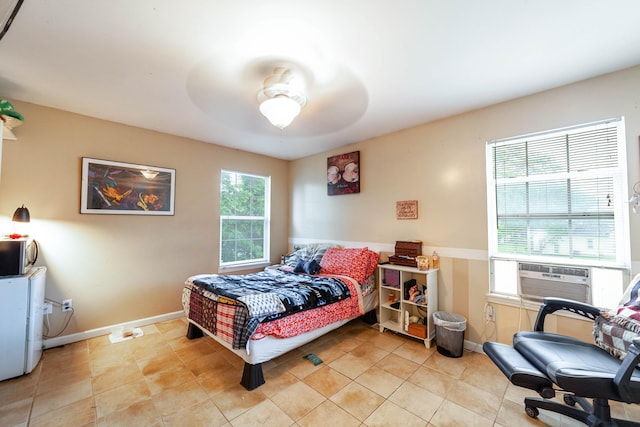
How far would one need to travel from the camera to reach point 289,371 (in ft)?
7.16

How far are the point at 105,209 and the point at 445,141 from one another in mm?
3933

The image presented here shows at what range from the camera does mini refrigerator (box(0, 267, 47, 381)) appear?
1978 millimetres

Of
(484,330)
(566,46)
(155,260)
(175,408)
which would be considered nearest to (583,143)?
(566,46)

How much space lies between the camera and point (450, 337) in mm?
2404

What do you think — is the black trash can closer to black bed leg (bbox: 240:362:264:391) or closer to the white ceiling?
black bed leg (bbox: 240:362:264:391)

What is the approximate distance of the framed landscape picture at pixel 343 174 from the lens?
144 inches

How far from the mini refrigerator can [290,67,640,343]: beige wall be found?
3.27m

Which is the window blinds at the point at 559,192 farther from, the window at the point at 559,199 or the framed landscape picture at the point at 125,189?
the framed landscape picture at the point at 125,189

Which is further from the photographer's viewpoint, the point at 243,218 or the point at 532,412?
the point at 243,218

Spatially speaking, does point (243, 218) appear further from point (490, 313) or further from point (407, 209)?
point (490, 313)

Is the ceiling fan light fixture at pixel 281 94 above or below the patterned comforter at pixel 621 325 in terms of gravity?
above

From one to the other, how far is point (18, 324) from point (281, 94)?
9.25 feet

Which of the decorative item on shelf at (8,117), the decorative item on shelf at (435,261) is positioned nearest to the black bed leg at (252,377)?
the decorative item on shelf at (435,261)

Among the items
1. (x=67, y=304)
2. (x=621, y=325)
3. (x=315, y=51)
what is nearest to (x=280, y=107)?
(x=315, y=51)
